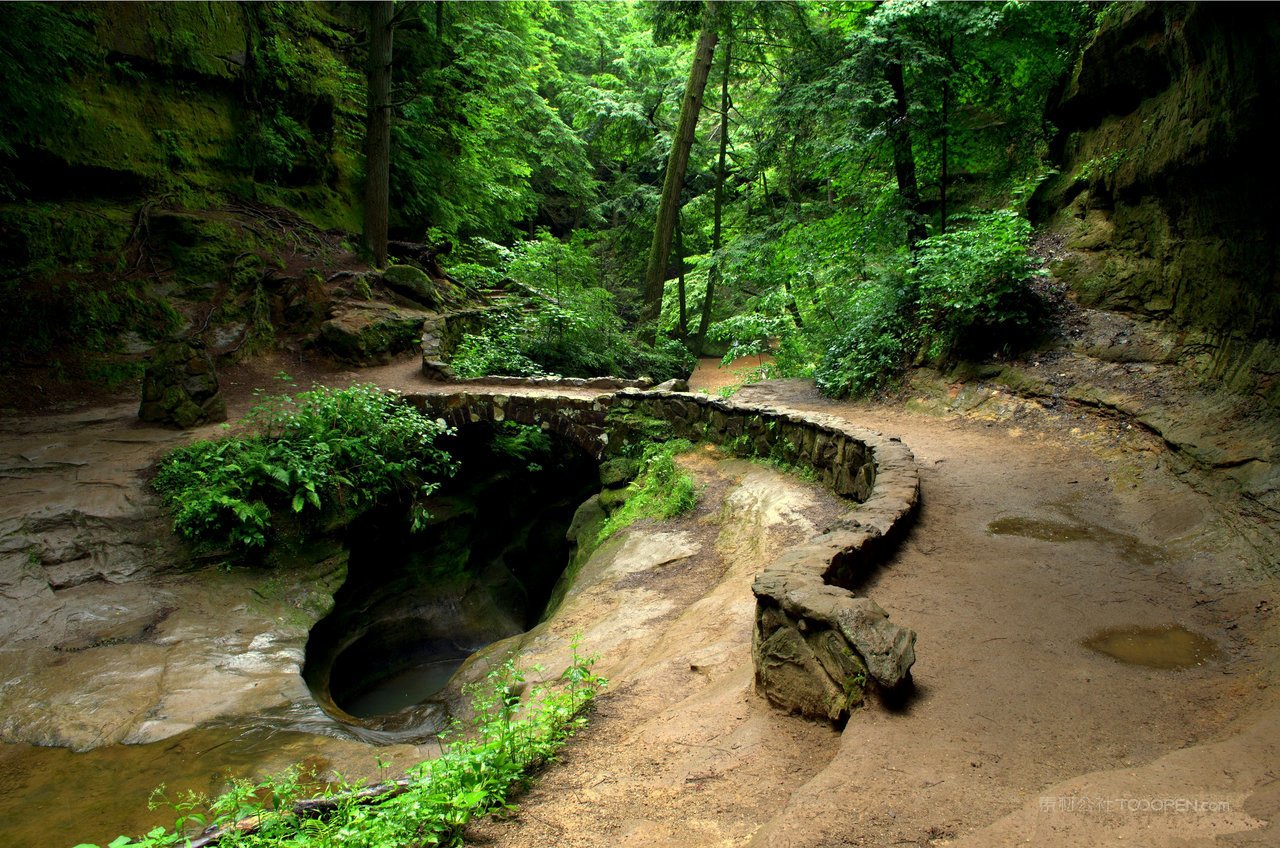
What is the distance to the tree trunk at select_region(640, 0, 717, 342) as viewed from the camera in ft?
48.6

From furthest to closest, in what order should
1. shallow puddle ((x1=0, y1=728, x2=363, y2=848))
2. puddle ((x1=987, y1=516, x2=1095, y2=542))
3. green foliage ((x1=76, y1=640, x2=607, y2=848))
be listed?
puddle ((x1=987, y1=516, x2=1095, y2=542)) → shallow puddle ((x1=0, y1=728, x2=363, y2=848)) → green foliage ((x1=76, y1=640, x2=607, y2=848))

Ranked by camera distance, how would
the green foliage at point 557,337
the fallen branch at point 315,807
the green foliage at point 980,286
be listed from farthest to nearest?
the green foliage at point 557,337 < the green foliage at point 980,286 < the fallen branch at point 315,807

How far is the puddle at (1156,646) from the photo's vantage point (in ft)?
10.4

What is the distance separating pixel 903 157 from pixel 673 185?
611 centimetres

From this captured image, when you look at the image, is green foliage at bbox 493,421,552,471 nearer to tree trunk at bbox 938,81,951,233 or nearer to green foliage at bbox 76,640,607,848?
green foliage at bbox 76,640,607,848

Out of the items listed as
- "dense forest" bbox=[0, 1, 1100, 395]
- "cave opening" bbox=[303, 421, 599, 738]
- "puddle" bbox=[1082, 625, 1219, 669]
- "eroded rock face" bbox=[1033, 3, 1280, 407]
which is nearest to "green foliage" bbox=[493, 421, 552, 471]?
"cave opening" bbox=[303, 421, 599, 738]

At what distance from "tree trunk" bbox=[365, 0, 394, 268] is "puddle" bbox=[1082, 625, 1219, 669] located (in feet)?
47.6

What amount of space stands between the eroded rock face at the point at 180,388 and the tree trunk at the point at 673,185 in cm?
921

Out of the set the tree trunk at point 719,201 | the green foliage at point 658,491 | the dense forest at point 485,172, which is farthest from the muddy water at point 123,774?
the tree trunk at point 719,201

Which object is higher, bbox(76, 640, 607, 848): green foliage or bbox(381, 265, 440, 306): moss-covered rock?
bbox(381, 265, 440, 306): moss-covered rock

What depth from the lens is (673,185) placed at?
51.0ft

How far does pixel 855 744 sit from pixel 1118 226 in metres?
8.54

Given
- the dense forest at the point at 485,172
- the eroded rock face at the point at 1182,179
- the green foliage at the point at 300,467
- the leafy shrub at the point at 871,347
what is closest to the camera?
the eroded rock face at the point at 1182,179

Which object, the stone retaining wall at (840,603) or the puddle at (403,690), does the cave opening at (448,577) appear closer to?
the puddle at (403,690)
